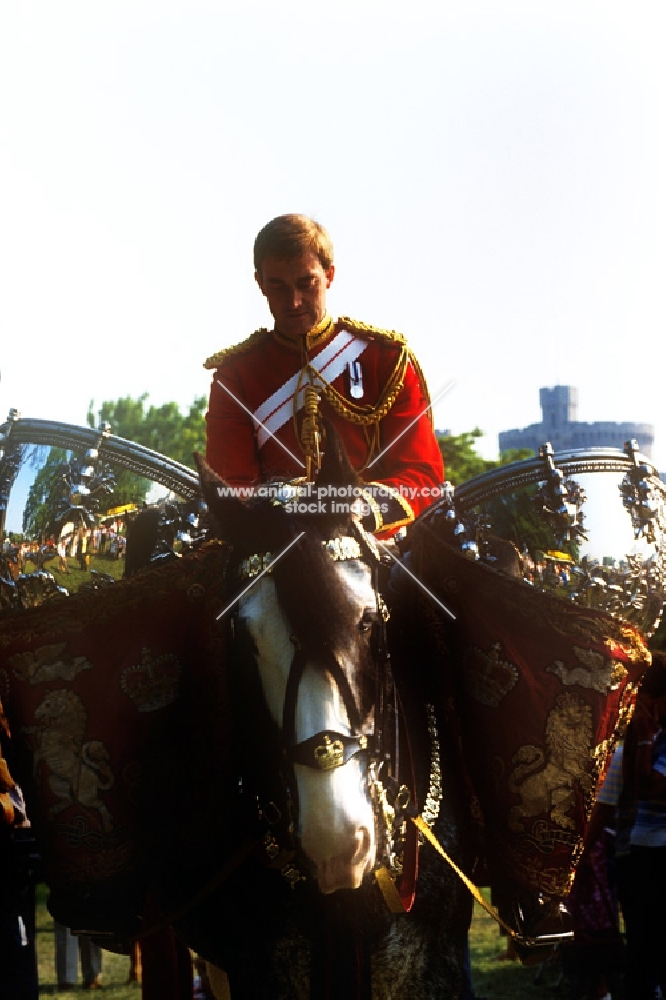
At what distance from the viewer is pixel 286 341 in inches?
251

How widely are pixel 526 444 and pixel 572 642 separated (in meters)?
1.38

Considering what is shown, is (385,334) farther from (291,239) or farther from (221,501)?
→ (221,501)

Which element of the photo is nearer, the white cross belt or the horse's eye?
the horse's eye

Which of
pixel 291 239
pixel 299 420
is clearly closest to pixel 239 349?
pixel 299 420

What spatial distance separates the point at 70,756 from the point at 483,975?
18.5 ft

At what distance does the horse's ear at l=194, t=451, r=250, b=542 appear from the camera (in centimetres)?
516

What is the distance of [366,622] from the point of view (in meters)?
5.09

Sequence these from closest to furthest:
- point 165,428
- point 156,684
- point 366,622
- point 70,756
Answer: point 366,622, point 156,684, point 70,756, point 165,428

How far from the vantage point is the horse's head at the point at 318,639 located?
15.6ft

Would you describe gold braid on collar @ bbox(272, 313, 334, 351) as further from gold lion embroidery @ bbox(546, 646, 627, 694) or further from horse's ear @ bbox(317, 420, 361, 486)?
gold lion embroidery @ bbox(546, 646, 627, 694)

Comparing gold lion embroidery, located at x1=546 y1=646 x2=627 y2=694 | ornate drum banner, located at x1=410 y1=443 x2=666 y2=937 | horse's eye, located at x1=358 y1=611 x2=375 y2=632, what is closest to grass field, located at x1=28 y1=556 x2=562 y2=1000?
ornate drum banner, located at x1=410 y1=443 x2=666 y2=937

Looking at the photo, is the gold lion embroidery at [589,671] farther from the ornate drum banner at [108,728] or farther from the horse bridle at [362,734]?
the ornate drum banner at [108,728]

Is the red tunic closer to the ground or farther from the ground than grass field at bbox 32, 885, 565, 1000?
farther from the ground

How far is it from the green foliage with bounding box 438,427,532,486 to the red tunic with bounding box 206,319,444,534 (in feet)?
4.13
